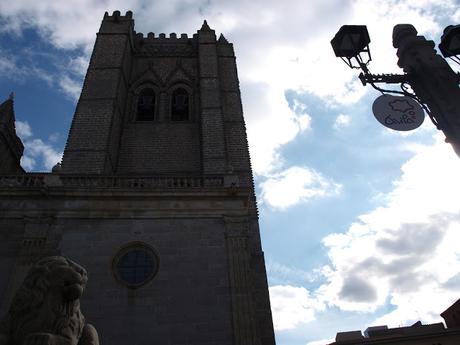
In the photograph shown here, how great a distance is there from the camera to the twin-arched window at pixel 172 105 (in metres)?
21.7

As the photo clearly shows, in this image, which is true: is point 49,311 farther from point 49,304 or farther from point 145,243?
point 145,243

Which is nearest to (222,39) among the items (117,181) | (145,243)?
(117,181)

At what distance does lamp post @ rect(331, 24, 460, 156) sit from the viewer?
Answer: 13.5 ft

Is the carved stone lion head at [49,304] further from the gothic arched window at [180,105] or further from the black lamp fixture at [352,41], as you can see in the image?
the gothic arched window at [180,105]

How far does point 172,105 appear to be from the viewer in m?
22.2

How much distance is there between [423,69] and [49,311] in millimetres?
4588

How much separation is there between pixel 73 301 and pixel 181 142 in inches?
626

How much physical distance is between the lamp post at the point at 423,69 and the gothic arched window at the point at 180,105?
16.9 metres

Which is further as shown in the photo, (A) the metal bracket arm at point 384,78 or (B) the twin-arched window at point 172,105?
(B) the twin-arched window at point 172,105

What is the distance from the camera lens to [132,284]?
10.5 metres

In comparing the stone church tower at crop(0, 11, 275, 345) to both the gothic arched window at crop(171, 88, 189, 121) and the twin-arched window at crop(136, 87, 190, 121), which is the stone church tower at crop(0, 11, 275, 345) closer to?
the twin-arched window at crop(136, 87, 190, 121)

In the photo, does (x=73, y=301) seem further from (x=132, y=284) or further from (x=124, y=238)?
(x=124, y=238)

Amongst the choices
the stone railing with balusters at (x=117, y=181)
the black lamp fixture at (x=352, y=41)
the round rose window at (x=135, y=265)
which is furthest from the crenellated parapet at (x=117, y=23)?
the black lamp fixture at (x=352, y=41)

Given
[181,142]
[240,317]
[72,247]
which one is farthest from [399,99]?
[181,142]
